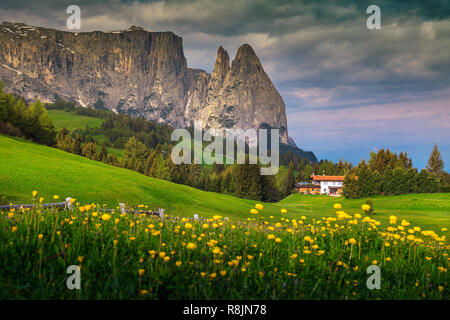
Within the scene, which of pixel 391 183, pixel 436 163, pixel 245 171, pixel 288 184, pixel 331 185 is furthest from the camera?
pixel 288 184

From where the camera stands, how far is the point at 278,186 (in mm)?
140750

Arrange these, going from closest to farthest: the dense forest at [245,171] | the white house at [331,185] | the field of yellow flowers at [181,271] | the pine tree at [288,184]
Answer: the field of yellow flowers at [181,271] → the dense forest at [245,171] → the white house at [331,185] → the pine tree at [288,184]

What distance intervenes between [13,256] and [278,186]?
13980 centimetres

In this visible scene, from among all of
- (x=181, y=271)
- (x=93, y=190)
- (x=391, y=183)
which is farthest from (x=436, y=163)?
(x=181, y=271)

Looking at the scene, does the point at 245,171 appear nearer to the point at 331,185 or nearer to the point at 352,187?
the point at 352,187

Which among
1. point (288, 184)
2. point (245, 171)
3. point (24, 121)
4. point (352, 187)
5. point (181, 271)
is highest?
point (24, 121)

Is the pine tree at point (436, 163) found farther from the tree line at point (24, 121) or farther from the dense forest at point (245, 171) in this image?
the tree line at point (24, 121)

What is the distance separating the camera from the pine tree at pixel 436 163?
119m

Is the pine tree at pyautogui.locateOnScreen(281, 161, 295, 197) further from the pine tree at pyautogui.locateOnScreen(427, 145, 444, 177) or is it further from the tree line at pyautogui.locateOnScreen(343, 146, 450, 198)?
the pine tree at pyautogui.locateOnScreen(427, 145, 444, 177)

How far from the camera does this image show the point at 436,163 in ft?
392

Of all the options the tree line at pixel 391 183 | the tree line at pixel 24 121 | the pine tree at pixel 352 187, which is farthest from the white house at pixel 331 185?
the tree line at pixel 24 121

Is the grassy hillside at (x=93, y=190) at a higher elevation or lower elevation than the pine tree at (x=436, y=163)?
lower

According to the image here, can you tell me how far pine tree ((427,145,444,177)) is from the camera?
11906 centimetres
